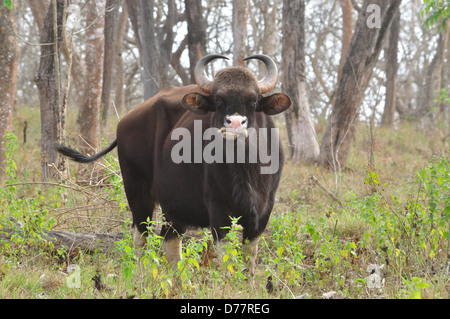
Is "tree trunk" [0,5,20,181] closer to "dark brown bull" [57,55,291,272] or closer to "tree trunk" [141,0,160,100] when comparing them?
"dark brown bull" [57,55,291,272]

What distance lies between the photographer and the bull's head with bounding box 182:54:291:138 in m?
4.90

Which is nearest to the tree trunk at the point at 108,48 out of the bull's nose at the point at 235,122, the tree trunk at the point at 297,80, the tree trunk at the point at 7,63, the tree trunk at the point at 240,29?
the tree trunk at the point at 240,29

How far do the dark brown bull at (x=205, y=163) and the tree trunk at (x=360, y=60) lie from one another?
4.41 meters

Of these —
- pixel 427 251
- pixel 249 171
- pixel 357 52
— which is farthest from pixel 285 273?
pixel 357 52

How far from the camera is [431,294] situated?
3984mm

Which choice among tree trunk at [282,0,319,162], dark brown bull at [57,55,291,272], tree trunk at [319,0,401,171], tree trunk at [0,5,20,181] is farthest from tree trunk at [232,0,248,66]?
dark brown bull at [57,55,291,272]

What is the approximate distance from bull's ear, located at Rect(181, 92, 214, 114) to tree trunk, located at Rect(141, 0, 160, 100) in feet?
25.3

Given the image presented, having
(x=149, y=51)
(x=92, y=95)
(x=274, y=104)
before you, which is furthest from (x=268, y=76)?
(x=149, y=51)

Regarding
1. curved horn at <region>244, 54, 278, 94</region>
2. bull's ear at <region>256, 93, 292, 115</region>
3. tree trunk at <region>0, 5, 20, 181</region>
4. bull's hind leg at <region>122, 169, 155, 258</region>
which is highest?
tree trunk at <region>0, 5, 20, 181</region>

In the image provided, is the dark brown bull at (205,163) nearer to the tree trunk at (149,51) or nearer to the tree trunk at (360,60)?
the tree trunk at (360,60)

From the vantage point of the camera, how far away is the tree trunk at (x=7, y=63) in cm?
859

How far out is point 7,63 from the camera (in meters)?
8.75

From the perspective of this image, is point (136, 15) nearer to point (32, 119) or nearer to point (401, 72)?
point (32, 119)

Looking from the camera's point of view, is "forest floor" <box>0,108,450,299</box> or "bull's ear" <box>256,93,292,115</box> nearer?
"forest floor" <box>0,108,450,299</box>
